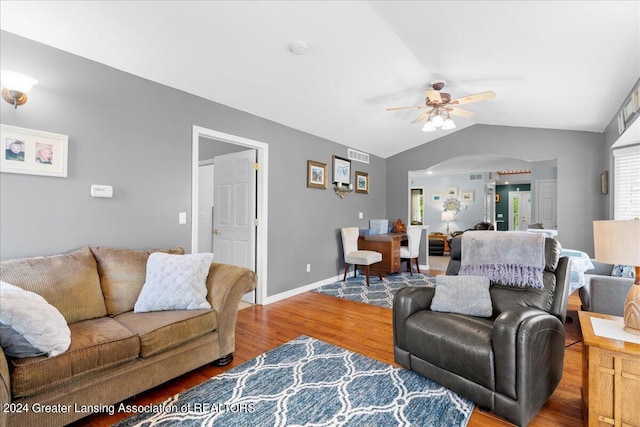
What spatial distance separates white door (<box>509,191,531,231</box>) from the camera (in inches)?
387

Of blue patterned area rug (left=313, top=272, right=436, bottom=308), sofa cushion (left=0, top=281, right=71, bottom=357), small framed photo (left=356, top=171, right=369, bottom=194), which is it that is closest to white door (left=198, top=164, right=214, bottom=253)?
blue patterned area rug (left=313, top=272, right=436, bottom=308)

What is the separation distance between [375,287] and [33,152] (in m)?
4.14

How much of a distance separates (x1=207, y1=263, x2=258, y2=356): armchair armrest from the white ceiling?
189 centimetres

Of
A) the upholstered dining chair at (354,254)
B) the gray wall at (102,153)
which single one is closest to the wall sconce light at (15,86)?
the gray wall at (102,153)

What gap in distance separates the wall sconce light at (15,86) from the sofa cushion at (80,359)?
1553 mm

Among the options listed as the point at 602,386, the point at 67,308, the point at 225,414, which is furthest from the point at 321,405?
the point at 67,308

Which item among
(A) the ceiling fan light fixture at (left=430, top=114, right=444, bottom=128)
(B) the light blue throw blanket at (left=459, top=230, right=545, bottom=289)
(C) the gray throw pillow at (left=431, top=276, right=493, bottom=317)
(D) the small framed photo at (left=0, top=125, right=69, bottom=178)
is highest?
(A) the ceiling fan light fixture at (left=430, top=114, right=444, bottom=128)

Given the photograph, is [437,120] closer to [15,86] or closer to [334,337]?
[334,337]

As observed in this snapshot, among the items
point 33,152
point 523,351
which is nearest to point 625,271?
point 523,351

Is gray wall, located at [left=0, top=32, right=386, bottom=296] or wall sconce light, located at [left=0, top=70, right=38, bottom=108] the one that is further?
gray wall, located at [left=0, top=32, right=386, bottom=296]

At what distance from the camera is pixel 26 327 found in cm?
147

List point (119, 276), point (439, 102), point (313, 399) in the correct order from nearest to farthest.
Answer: point (313, 399) → point (119, 276) → point (439, 102)

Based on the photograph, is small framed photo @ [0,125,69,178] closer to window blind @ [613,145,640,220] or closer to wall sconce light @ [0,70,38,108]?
wall sconce light @ [0,70,38,108]

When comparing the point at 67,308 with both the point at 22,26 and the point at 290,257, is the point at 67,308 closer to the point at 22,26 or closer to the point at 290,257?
the point at 22,26
